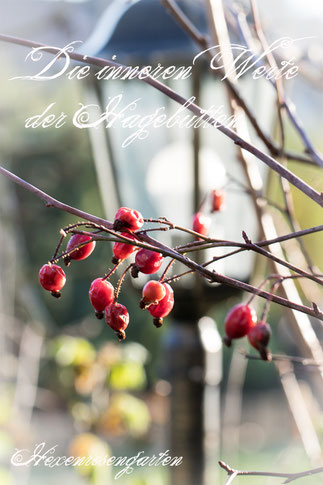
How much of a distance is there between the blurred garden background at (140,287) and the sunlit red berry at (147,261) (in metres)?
0.40

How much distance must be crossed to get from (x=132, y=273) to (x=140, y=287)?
88 cm

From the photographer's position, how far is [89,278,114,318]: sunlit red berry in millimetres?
584

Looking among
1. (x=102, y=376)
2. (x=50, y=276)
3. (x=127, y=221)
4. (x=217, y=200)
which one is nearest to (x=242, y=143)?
(x=127, y=221)

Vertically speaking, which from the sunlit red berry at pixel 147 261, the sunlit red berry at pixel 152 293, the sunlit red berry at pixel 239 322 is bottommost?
the sunlit red berry at pixel 239 322

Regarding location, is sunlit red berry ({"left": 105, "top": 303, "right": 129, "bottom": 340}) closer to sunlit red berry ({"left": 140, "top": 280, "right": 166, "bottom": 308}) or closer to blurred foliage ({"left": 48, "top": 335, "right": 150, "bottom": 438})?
sunlit red berry ({"left": 140, "top": 280, "right": 166, "bottom": 308})

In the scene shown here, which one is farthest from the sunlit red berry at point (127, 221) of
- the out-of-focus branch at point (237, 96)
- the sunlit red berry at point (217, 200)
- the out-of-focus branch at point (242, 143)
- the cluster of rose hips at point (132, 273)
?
the sunlit red berry at point (217, 200)

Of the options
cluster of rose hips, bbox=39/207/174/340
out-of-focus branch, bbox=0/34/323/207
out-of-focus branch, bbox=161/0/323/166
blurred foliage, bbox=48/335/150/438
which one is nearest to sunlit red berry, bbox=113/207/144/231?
cluster of rose hips, bbox=39/207/174/340

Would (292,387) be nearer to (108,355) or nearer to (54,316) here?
(108,355)

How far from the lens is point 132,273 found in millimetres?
542

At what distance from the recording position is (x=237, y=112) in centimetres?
91

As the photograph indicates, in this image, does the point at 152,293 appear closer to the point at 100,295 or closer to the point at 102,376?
the point at 100,295

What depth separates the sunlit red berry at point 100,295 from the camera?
0.58 metres

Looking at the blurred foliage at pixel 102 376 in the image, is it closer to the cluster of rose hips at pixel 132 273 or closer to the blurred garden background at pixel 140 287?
the blurred garden background at pixel 140 287

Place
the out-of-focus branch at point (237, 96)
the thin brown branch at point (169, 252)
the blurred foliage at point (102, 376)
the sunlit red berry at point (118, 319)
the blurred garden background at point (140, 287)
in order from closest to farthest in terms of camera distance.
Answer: the thin brown branch at point (169, 252)
the sunlit red berry at point (118, 319)
the out-of-focus branch at point (237, 96)
the blurred garden background at point (140, 287)
the blurred foliage at point (102, 376)
